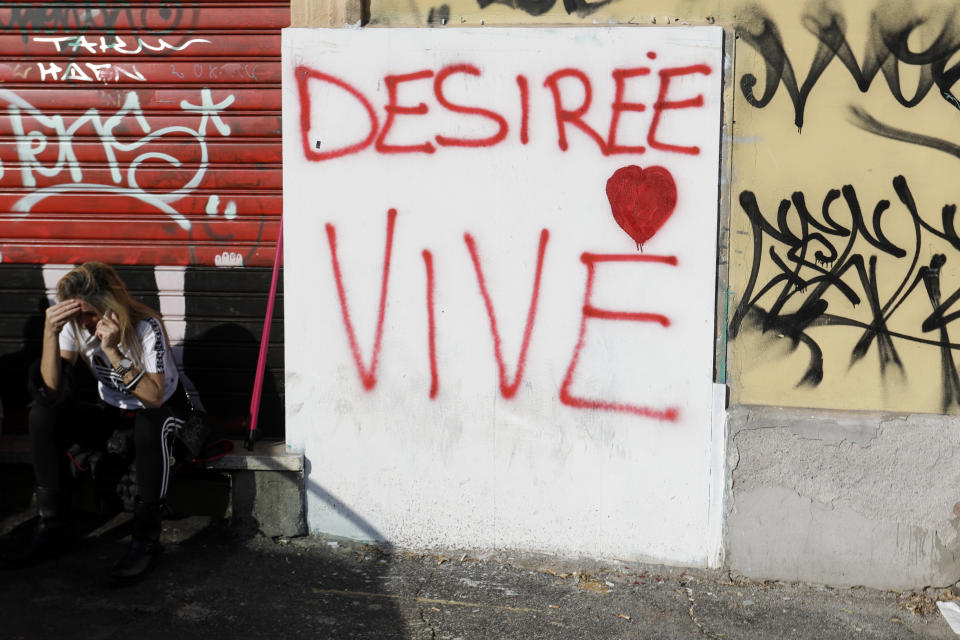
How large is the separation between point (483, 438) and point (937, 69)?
2.49m

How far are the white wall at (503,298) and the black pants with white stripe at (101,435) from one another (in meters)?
0.56

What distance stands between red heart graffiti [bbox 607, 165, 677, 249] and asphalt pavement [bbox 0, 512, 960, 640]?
1556 millimetres

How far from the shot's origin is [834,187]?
390 centimetres

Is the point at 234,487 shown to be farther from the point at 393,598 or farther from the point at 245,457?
the point at 393,598

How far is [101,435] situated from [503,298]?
6.25ft

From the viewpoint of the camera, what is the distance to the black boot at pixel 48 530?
396 centimetres

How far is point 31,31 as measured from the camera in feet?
14.8

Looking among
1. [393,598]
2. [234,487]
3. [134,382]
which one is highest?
[134,382]

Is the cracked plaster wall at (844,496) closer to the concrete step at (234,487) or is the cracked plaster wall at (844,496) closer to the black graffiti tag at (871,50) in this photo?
the black graffiti tag at (871,50)

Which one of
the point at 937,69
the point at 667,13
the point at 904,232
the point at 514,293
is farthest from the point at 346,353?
the point at 937,69

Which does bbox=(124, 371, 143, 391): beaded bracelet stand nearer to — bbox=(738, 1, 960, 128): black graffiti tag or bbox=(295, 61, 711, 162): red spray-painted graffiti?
bbox=(295, 61, 711, 162): red spray-painted graffiti

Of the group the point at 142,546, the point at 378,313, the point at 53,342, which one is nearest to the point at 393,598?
the point at 142,546

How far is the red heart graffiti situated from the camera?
13.0 ft

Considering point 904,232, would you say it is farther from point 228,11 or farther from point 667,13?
point 228,11
